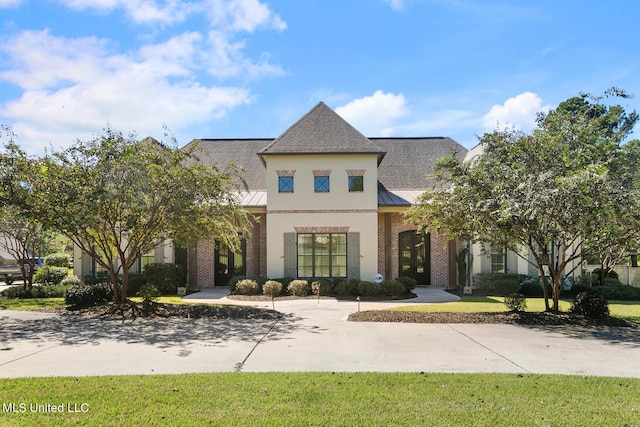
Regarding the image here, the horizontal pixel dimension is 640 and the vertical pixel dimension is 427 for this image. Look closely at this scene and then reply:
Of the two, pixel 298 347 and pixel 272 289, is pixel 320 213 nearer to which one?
pixel 272 289

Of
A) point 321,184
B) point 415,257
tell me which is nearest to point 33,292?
point 321,184

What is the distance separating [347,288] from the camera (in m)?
18.2

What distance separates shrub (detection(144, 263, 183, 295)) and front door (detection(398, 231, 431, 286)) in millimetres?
9834

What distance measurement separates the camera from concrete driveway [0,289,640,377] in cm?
717

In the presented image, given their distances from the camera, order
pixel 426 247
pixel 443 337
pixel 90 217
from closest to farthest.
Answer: pixel 443 337
pixel 90 217
pixel 426 247

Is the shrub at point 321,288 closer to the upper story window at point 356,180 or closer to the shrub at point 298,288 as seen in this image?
the shrub at point 298,288

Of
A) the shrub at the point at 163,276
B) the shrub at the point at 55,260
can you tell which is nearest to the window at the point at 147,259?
the shrub at the point at 163,276

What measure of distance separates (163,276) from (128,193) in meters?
8.04

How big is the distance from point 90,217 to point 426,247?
47.5 ft

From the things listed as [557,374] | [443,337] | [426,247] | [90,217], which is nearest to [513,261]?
[426,247]

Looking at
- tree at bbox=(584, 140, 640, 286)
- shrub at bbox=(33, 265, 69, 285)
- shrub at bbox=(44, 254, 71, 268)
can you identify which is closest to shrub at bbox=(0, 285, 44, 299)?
shrub at bbox=(33, 265, 69, 285)

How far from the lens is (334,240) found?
65.3ft

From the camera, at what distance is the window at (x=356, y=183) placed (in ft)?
64.7

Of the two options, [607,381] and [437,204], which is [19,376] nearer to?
[607,381]
